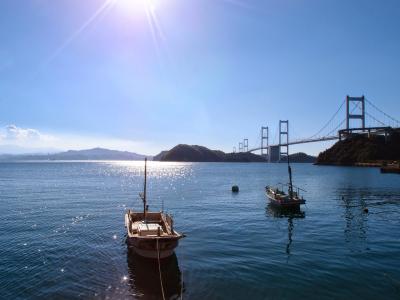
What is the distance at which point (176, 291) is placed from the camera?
17.8 metres

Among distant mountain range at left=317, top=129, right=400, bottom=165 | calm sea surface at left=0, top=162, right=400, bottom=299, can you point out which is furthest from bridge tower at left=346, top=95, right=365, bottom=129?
calm sea surface at left=0, top=162, right=400, bottom=299

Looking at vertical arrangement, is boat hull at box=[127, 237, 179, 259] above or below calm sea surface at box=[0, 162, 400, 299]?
above

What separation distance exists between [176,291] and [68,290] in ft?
16.6

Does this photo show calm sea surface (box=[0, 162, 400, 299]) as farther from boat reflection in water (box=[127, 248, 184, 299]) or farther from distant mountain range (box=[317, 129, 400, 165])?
distant mountain range (box=[317, 129, 400, 165])

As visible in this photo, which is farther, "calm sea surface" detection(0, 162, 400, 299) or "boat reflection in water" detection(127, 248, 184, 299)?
"calm sea surface" detection(0, 162, 400, 299)

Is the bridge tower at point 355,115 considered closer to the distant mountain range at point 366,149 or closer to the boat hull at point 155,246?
the distant mountain range at point 366,149

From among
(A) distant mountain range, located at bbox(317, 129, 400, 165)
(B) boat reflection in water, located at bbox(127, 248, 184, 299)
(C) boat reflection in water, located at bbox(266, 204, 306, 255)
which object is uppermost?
(A) distant mountain range, located at bbox(317, 129, 400, 165)

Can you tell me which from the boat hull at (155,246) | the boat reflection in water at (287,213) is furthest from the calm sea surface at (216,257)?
the boat hull at (155,246)

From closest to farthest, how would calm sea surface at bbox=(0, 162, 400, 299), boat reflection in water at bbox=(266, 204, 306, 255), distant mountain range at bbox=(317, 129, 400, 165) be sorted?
1. calm sea surface at bbox=(0, 162, 400, 299)
2. boat reflection in water at bbox=(266, 204, 306, 255)
3. distant mountain range at bbox=(317, 129, 400, 165)

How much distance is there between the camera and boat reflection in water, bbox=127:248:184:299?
17625 millimetres

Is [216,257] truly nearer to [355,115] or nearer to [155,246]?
[155,246]

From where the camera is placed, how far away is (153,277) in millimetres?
19656

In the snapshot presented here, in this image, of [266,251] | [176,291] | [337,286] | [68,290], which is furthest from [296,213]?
[68,290]

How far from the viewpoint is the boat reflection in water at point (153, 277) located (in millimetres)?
17625
